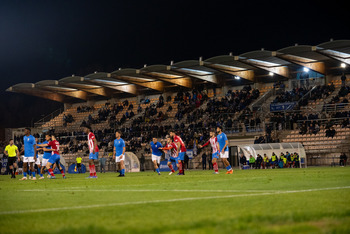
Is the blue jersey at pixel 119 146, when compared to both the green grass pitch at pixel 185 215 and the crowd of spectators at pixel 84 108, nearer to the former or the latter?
the green grass pitch at pixel 185 215

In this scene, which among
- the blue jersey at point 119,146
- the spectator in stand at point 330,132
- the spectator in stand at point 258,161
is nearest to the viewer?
the blue jersey at point 119,146

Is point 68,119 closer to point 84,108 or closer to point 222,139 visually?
point 84,108

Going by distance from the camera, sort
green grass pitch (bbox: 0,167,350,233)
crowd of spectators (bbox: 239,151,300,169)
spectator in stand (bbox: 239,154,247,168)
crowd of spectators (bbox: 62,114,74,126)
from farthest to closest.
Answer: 1. crowd of spectators (bbox: 62,114,74,126)
2. spectator in stand (bbox: 239,154,247,168)
3. crowd of spectators (bbox: 239,151,300,169)
4. green grass pitch (bbox: 0,167,350,233)

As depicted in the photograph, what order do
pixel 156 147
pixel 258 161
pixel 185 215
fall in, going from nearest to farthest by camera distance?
pixel 185 215
pixel 156 147
pixel 258 161

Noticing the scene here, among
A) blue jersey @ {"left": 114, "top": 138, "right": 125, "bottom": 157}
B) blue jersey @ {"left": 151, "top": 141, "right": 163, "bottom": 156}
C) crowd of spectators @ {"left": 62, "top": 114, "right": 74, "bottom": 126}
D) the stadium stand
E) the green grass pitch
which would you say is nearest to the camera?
the green grass pitch

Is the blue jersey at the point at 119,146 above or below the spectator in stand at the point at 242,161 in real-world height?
above

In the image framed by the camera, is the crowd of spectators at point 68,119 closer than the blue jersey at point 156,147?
No

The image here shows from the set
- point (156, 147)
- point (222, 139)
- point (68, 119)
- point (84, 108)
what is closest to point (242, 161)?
point (156, 147)

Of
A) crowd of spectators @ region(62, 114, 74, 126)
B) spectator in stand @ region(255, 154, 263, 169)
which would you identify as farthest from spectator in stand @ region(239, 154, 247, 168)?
crowd of spectators @ region(62, 114, 74, 126)

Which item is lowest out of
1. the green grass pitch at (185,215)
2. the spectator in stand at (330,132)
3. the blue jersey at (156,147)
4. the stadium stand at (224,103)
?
the green grass pitch at (185,215)

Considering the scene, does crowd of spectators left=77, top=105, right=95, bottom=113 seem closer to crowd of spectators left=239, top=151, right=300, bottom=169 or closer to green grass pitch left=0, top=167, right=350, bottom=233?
crowd of spectators left=239, top=151, right=300, bottom=169

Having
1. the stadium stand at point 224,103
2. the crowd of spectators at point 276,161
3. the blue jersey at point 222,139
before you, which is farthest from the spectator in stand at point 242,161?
the blue jersey at point 222,139

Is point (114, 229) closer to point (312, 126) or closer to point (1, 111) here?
point (312, 126)

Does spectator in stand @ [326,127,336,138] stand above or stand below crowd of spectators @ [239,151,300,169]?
above
